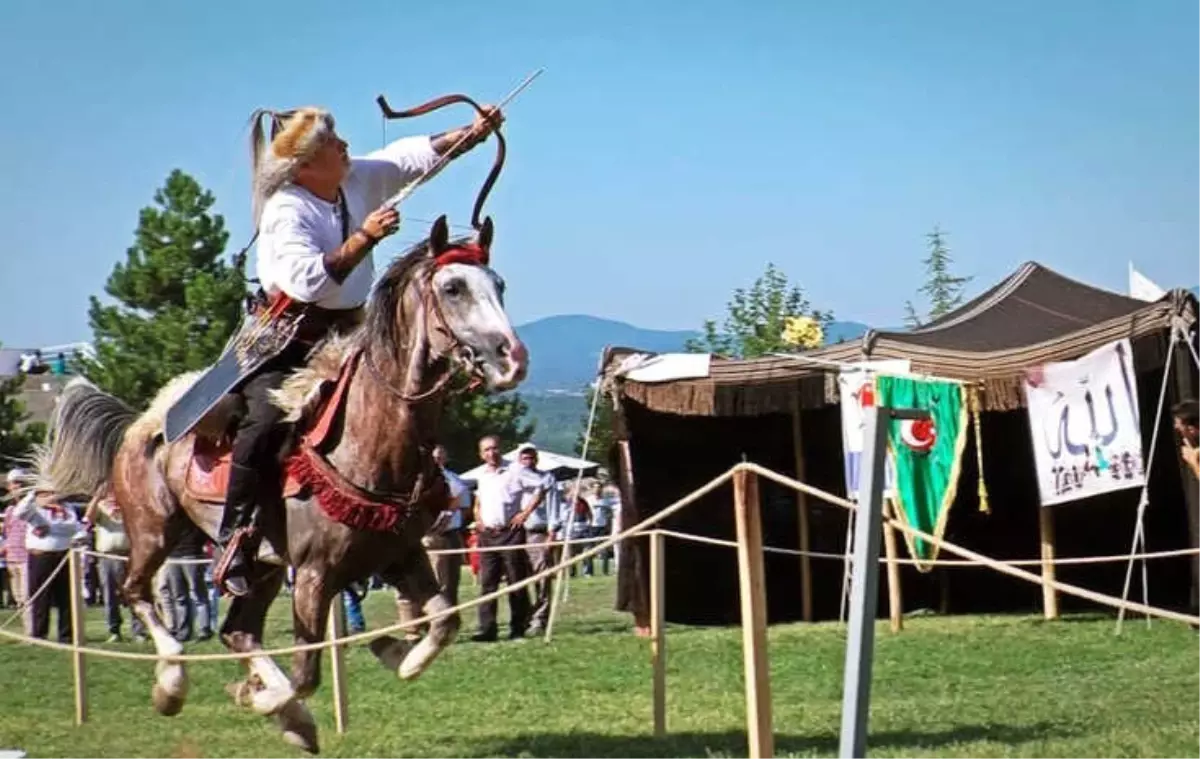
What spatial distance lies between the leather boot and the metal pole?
10.9 ft

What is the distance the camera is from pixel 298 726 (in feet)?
24.7

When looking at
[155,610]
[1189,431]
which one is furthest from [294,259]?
[1189,431]

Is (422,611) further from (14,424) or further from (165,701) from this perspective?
A: (14,424)

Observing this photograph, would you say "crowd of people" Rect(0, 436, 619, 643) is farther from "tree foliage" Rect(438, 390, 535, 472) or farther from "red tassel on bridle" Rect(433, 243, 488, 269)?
"tree foliage" Rect(438, 390, 535, 472)

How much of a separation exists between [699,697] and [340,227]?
420cm

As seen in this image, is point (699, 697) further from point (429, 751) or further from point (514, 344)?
point (514, 344)

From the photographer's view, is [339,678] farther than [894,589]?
No

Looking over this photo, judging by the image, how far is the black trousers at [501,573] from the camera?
1628 cm

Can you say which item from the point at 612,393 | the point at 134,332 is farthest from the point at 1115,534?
the point at 134,332

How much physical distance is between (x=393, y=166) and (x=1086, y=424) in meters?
7.60

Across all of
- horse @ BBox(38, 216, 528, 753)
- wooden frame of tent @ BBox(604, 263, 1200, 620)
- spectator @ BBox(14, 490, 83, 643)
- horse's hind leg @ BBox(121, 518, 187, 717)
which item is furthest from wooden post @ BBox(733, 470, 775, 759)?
spectator @ BBox(14, 490, 83, 643)

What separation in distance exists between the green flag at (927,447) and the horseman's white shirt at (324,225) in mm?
7266

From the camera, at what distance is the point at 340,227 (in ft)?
24.4

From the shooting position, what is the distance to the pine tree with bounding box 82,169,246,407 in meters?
46.2
